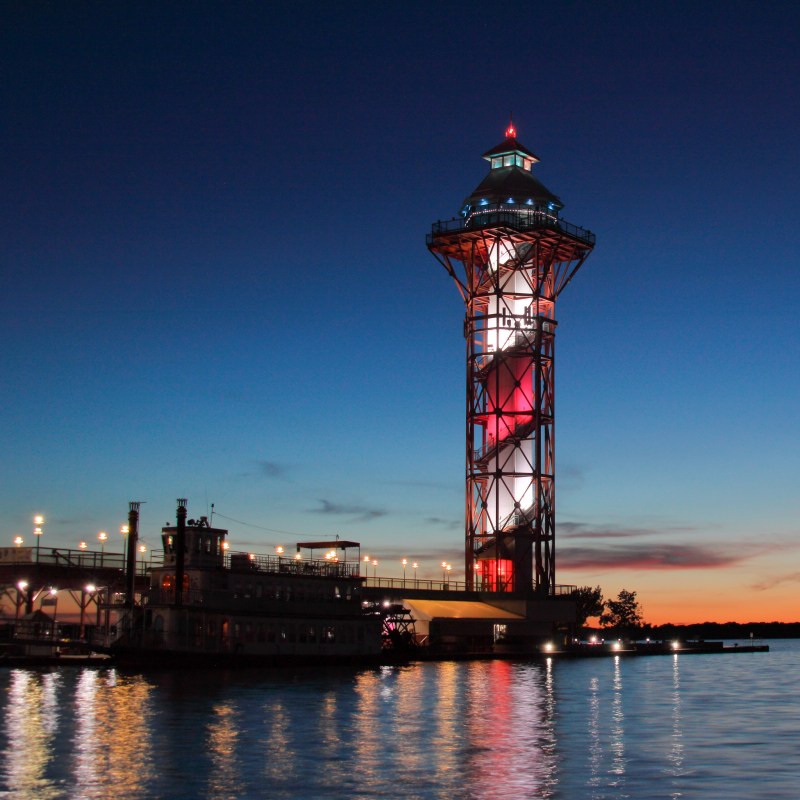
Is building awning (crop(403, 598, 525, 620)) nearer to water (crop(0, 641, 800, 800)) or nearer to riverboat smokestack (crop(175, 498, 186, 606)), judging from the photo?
water (crop(0, 641, 800, 800))

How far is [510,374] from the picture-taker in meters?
138

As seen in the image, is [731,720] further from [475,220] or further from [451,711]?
[475,220]

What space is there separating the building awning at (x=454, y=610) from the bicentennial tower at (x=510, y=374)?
5402mm

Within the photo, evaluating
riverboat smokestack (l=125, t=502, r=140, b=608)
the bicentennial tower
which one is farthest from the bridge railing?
the bicentennial tower

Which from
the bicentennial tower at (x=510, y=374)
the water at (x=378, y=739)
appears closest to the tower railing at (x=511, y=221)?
the bicentennial tower at (x=510, y=374)

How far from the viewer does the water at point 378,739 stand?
130 ft

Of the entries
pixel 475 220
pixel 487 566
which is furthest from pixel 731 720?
pixel 475 220

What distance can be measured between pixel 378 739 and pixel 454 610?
75463mm

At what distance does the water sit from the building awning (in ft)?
120

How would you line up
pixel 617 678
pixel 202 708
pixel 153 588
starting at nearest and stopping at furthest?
pixel 202 708
pixel 153 588
pixel 617 678

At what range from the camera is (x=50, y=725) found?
5175cm

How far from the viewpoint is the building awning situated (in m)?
122

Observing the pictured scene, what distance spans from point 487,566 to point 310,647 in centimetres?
4640

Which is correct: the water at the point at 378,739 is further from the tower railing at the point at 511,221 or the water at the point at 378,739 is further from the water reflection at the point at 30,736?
the tower railing at the point at 511,221
